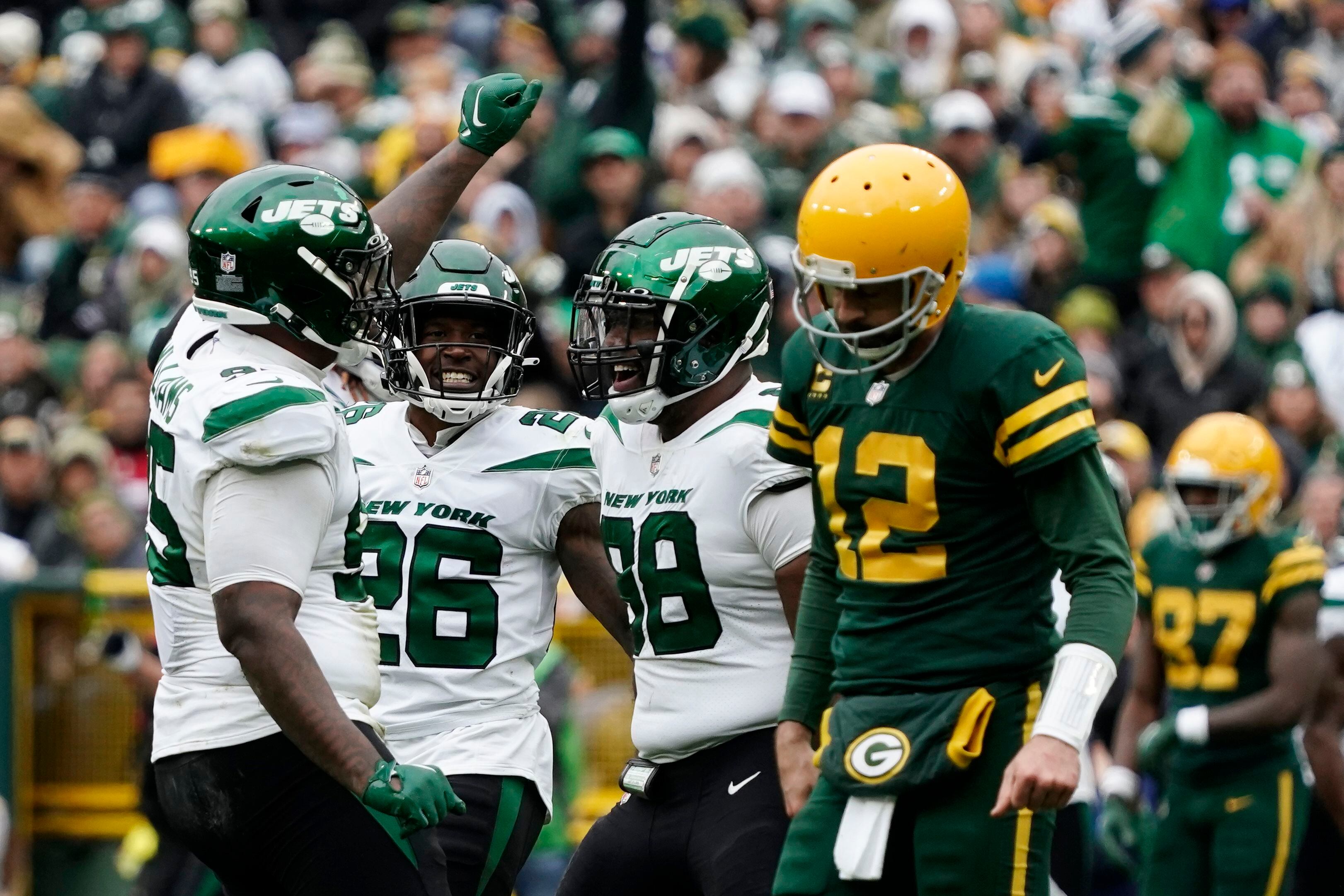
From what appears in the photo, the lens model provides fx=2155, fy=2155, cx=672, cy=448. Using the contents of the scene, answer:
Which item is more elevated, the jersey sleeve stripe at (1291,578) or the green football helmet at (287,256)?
the green football helmet at (287,256)

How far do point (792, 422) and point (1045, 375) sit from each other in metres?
0.62

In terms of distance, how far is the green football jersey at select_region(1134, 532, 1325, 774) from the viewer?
6.62 meters

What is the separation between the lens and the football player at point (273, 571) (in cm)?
382

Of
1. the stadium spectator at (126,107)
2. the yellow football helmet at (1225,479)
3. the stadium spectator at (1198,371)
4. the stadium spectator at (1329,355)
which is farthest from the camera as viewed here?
the stadium spectator at (126,107)

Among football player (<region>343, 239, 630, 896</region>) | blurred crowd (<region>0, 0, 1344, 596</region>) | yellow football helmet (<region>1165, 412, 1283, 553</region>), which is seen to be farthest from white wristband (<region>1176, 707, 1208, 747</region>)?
football player (<region>343, 239, 630, 896</region>)

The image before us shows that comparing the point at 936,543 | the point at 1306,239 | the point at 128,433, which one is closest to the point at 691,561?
the point at 936,543

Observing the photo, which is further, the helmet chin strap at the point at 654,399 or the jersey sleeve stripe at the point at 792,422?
the helmet chin strap at the point at 654,399

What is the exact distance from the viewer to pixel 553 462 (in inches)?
195

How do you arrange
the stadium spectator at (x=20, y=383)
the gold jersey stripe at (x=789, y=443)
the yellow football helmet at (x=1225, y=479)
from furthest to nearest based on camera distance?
the stadium spectator at (x=20, y=383)
the yellow football helmet at (x=1225, y=479)
the gold jersey stripe at (x=789, y=443)

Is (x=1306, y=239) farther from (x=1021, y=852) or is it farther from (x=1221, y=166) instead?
(x=1021, y=852)

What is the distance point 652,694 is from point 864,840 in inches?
34.2

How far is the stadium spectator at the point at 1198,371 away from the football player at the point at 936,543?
5350 millimetres

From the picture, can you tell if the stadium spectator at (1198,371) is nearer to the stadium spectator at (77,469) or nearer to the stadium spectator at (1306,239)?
the stadium spectator at (1306,239)

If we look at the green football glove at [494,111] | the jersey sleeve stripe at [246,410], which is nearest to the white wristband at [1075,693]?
the jersey sleeve stripe at [246,410]
